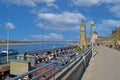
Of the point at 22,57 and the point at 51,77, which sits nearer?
the point at 51,77

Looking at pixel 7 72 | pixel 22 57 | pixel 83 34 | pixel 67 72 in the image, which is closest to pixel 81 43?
pixel 83 34

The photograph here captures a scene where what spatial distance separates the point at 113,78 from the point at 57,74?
6434 millimetres

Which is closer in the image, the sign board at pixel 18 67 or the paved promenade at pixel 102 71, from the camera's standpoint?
the paved promenade at pixel 102 71

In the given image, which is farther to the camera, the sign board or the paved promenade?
the sign board

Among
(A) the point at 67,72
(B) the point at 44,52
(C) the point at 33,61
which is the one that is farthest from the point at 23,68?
(B) the point at 44,52

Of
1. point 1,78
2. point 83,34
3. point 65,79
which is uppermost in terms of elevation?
point 83,34

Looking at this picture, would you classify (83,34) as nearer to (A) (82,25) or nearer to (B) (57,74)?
(A) (82,25)

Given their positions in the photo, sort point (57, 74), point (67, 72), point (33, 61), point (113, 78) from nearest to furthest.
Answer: point (57, 74), point (67, 72), point (113, 78), point (33, 61)

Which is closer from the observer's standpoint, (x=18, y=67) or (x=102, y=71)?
(x=102, y=71)

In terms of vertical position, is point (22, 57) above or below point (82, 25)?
below

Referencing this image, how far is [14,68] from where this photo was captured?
78.6ft

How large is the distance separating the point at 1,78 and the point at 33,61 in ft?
16.6

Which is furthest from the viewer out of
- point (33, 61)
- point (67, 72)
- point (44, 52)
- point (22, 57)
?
point (44, 52)

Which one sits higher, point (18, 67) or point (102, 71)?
point (102, 71)
